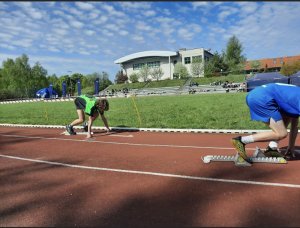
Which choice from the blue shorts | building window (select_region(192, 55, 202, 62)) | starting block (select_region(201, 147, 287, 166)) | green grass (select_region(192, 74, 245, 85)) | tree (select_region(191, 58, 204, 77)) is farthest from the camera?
building window (select_region(192, 55, 202, 62))

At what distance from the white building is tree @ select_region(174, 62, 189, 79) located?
2.71 meters

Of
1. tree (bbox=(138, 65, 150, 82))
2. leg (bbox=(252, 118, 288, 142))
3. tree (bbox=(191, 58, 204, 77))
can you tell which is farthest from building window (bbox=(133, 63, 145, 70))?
leg (bbox=(252, 118, 288, 142))

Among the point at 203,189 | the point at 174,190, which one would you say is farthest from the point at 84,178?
the point at 203,189

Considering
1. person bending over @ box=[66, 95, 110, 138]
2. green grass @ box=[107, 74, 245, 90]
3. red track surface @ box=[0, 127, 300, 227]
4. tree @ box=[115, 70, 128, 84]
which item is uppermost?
tree @ box=[115, 70, 128, 84]

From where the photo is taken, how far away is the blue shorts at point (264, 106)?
5527mm

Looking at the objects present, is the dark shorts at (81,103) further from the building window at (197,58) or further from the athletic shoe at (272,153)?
the building window at (197,58)

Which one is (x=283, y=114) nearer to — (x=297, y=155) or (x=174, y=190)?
(x=297, y=155)

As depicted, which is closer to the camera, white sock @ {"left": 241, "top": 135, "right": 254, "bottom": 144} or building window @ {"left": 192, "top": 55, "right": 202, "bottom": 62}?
white sock @ {"left": 241, "top": 135, "right": 254, "bottom": 144}

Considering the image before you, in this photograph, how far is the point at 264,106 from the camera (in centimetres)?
555

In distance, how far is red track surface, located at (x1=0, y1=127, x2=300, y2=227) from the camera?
12.8ft

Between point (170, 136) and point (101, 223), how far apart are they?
618 cm

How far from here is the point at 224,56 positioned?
75375mm

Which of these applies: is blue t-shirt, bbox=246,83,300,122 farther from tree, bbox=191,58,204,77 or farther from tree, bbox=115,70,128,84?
tree, bbox=115,70,128,84

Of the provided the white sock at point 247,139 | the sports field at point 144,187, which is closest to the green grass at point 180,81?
the sports field at point 144,187
